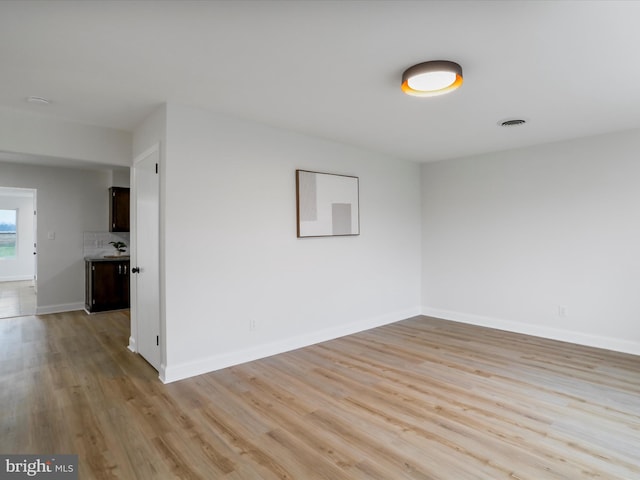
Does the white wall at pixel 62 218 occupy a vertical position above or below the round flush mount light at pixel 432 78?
below

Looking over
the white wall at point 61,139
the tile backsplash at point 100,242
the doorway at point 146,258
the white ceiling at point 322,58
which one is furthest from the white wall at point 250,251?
the tile backsplash at point 100,242

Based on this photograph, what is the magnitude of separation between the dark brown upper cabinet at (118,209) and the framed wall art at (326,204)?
3995 millimetres

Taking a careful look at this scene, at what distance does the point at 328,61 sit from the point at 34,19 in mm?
1673

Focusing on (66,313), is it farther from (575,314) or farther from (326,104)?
(575,314)

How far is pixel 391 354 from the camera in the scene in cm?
388

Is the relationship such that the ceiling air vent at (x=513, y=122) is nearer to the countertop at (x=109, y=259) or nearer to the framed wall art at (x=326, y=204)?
the framed wall art at (x=326, y=204)

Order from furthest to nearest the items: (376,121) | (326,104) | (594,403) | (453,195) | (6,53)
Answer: (453,195), (376,121), (326,104), (594,403), (6,53)

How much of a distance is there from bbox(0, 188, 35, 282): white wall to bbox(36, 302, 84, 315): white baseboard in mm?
5453

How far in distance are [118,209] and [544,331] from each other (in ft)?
22.9

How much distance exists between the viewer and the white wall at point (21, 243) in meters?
9.79

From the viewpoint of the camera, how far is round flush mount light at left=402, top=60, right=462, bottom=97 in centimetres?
238

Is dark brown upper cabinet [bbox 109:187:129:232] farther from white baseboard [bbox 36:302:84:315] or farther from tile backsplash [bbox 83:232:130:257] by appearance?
white baseboard [bbox 36:302:84:315]

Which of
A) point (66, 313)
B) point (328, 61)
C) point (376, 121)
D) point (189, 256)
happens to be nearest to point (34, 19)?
point (328, 61)

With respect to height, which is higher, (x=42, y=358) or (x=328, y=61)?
(x=328, y=61)
